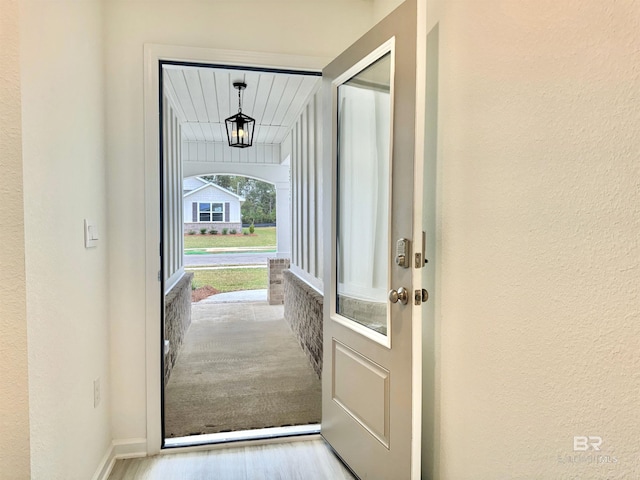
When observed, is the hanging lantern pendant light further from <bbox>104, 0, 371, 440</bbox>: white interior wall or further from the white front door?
the white front door

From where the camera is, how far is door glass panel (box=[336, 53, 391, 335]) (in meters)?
1.83

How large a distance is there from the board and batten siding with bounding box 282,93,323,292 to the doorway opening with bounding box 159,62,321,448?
0.53ft

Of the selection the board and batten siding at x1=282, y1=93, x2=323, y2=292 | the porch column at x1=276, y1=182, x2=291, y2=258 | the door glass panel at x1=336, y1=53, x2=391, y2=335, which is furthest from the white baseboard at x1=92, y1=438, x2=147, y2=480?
the porch column at x1=276, y1=182, x2=291, y2=258

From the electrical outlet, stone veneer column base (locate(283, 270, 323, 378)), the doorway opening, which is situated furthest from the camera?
stone veneer column base (locate(283, 270, 323, 378))

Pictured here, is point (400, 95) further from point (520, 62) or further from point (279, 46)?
point (279, 46)

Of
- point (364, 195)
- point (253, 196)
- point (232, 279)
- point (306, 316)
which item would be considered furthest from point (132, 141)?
point (253, 196)

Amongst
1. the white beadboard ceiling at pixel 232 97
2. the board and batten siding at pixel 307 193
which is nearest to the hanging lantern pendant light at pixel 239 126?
the white beadboard ceiling at pixel 232 97

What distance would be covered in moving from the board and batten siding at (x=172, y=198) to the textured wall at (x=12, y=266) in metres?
2.42

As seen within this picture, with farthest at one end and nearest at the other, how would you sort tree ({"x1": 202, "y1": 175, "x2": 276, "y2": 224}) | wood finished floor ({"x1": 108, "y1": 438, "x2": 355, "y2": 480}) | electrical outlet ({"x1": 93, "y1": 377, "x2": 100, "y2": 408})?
1. tree ({"x1": 202, "y1": 175, "x2": 276, "y2": 224})
2. wood finished floor ({"x1": 108, "y1": 438, "x2": 355, "y2": 480})
3. electrical outlet ({"x1": 93, "y1": 377, "x2": 100, "y2": 408})

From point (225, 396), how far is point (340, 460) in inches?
47.6

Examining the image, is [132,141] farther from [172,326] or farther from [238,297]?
[238,297]

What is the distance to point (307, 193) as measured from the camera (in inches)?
176

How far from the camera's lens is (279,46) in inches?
88.9

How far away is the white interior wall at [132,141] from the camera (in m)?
2.09
